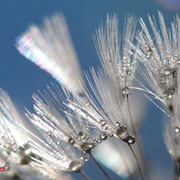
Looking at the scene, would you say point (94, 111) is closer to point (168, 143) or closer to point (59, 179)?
point (59, 179)

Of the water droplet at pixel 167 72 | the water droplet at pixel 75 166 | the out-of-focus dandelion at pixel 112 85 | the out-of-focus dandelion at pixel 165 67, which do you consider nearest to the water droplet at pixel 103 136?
the out-of-focus dandelion at pixel 112 85

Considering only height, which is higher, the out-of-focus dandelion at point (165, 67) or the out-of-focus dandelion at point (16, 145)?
the out-of-focus dandelion at point (165, 67)

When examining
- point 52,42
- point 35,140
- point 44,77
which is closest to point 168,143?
point 35,140

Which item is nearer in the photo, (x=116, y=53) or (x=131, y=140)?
(x=131, y=140)

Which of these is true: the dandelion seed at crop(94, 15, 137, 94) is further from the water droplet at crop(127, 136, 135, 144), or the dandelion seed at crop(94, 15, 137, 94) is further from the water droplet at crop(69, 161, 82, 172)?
the water droplet at crop(69, 161, 82, 172)

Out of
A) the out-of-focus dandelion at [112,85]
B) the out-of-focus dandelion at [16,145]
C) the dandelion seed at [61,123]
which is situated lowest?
the out-of-focus dandelion at [16,145]

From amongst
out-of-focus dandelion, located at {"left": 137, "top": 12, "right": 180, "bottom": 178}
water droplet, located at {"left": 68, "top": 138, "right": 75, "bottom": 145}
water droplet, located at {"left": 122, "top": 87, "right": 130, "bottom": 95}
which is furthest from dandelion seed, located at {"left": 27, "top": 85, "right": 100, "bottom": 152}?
out-of-focus dandelion, located at {"left": 137, "top": 12, "right": 180, "bottom": 178}

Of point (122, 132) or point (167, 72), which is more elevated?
point (167, 72)

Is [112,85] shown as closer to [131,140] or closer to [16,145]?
[131,140]

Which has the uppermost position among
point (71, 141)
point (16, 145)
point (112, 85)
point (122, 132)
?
point (112, 85)

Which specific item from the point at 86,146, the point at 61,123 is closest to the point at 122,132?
the point at 86,146

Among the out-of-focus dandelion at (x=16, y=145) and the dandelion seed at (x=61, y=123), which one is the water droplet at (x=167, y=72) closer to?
the dandelion seed at (x=61, y=123)
